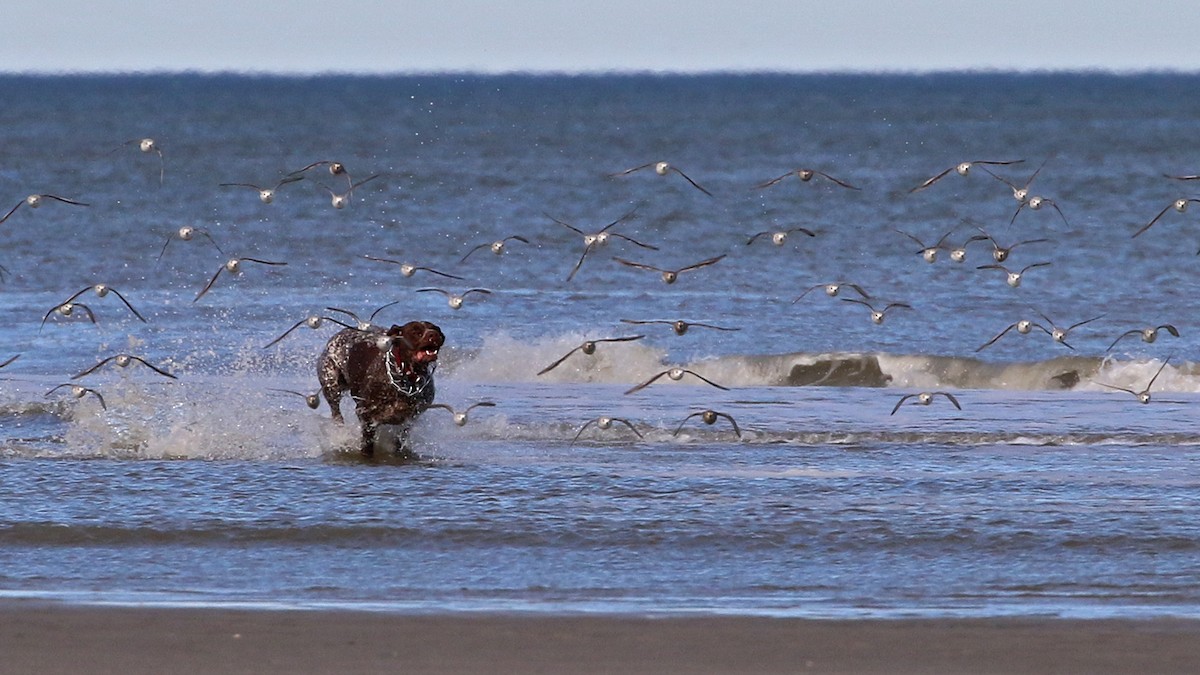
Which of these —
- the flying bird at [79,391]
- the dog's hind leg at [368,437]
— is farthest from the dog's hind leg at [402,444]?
the flying bird at [79,391]

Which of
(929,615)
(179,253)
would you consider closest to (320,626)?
(929,615)

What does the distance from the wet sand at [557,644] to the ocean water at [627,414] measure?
1.10 feet

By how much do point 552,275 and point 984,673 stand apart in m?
18.7

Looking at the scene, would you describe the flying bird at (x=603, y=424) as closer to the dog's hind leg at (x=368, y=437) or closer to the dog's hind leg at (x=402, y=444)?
the dog's hind leg at (x=402, y=444)

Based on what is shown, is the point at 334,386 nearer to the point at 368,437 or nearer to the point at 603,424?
the point at 368,437

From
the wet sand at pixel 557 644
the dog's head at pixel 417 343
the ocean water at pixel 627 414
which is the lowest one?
the ocean water at pixel 627 414

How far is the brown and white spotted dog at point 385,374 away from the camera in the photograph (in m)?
12.5

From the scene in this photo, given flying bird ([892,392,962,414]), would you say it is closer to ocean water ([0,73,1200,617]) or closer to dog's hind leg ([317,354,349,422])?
ocean water ([0,73,1200,617])

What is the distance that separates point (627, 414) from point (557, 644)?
7239mm

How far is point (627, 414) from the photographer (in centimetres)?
1511

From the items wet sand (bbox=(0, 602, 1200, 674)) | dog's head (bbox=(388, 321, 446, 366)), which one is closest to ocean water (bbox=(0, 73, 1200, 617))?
wet sand (bbox=(0, 602, 1200, 674))

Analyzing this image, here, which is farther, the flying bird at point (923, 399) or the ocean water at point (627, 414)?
the flying bird at point (923, 399)

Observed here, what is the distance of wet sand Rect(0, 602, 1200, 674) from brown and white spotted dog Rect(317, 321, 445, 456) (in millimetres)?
4231

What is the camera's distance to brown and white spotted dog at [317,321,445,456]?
494 inches
